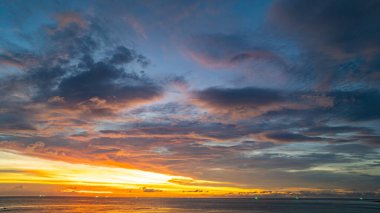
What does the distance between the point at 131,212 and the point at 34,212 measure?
44.9 metres

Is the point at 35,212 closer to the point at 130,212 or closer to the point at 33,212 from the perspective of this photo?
the point at 33,212

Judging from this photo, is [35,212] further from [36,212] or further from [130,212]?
[130,212]

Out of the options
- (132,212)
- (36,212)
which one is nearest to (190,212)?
(132,212)

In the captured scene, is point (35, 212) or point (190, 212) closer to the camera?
point (35, 212)

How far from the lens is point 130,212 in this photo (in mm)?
147250

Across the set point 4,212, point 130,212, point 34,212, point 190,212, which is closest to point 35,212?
point 34,212

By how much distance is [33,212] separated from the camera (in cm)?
14200

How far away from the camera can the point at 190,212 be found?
505 ft

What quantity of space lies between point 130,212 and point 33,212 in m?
44.9

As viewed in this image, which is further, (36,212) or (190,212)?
(190,212)

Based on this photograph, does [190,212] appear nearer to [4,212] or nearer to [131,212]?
[131,212]

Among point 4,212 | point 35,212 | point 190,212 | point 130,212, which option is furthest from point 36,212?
point 190,212

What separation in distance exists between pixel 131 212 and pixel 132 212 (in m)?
0.48

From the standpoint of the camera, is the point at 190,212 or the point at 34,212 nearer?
the point at 34,212
